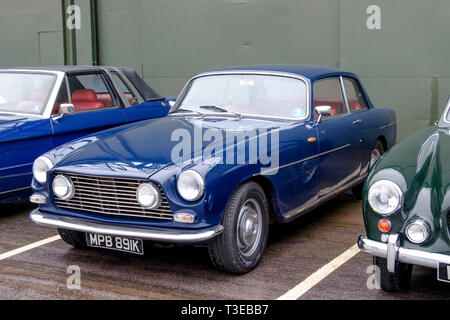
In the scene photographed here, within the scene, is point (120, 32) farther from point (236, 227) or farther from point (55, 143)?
point (236, 227)

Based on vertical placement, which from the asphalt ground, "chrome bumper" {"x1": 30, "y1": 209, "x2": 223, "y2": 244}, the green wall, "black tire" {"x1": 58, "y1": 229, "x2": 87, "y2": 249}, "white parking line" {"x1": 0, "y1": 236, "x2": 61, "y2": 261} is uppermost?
the green wall

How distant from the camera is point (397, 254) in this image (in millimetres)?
3420

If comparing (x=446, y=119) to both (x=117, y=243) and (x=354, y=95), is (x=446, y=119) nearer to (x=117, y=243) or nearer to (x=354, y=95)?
(x=354, y=95)

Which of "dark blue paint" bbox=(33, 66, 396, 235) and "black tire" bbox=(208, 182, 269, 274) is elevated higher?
"dark blue paint" bbox=(33, 66, 396, 235)

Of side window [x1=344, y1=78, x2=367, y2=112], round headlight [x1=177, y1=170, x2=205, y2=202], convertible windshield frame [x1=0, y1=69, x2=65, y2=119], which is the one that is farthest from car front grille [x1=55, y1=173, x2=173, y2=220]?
side window [x1=344, y1=78, x2=367, y2=112]

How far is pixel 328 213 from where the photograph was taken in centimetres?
598

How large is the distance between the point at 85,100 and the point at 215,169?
3.29 m

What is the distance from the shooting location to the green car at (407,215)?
3.36 metres

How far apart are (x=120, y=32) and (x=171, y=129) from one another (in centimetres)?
726

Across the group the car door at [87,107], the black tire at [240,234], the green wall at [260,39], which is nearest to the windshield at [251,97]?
the black tire at [240,234]

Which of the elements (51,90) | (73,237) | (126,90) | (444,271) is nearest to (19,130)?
(51,90)

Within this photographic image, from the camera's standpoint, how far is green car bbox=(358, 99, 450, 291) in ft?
11.0

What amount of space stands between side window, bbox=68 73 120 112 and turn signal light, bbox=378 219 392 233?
402 cm

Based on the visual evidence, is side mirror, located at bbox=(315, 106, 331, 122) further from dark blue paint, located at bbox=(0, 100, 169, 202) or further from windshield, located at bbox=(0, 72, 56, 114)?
windshield, located at bbox=(0, 72, 56, 114)
